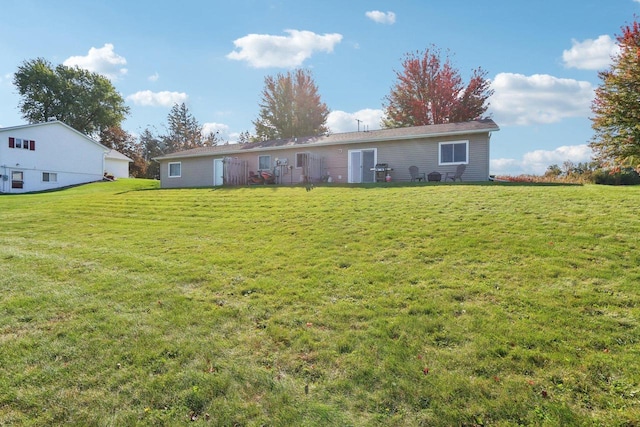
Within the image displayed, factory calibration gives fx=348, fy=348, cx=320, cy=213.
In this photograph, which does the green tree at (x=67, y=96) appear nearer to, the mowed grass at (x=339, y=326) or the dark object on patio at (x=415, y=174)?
the dark object on patio at (x=415, y=174)

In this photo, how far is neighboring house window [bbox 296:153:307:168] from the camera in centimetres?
1916

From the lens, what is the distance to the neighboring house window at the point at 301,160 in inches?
754

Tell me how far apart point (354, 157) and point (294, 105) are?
22420mm

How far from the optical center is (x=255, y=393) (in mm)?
2852

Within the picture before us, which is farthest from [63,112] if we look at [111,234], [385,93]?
[111,234]

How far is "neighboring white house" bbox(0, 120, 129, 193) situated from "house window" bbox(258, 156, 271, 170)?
21721 mm

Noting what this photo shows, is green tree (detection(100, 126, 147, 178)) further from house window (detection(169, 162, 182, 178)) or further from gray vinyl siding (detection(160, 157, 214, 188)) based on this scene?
house window (detection(169, 162, 182, 178))

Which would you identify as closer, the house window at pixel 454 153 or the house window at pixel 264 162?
the house window at pixel 454 153

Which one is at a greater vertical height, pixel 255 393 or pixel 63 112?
pixel 63 112

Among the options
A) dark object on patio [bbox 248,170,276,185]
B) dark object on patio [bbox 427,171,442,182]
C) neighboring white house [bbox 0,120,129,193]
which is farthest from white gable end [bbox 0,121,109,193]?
dark object on patio [bbox 427,171,442,182]

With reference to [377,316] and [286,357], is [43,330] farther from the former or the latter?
[377,316]

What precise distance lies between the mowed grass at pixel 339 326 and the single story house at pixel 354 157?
27.3 ft

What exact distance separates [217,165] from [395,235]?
17.6m

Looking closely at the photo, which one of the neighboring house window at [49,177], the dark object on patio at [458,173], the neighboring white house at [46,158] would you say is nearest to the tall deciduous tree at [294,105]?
the neighboring white house at [46,158]
